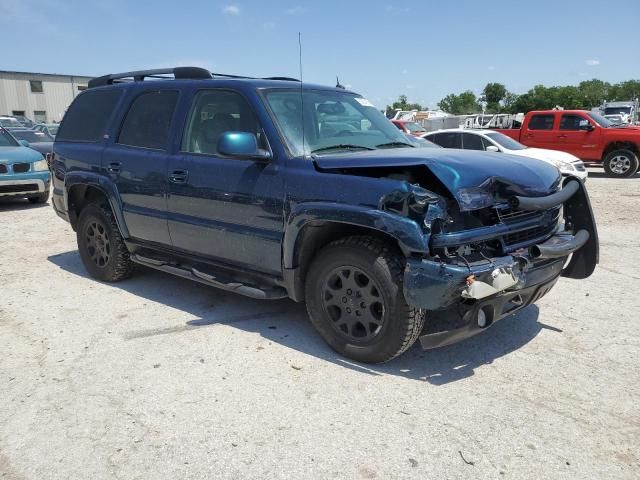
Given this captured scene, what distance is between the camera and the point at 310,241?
3.76 meters

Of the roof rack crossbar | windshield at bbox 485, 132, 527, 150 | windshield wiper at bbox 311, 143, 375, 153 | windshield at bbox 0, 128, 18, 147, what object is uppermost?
the roof rack crossbar

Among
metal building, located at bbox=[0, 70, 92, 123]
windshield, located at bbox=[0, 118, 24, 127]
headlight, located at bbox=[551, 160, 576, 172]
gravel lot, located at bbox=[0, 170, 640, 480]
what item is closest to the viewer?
gravel lot, located at bbox=[0, 170, 640, 480]

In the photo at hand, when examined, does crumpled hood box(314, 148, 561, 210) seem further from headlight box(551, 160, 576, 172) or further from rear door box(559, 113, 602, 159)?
rear door box(559, 113, 602, 159)

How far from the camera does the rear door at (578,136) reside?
1506 cm

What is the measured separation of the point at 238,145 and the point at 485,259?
178 centimetres

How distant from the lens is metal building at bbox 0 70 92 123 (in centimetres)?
5503

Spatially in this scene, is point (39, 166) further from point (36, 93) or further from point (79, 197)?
point (36, 93)

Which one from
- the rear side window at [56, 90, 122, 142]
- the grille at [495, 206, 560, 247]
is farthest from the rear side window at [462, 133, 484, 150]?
the rear side window at [56, 90, 122, 142]

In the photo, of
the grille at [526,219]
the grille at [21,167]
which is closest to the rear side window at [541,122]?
the grille at [526,219]

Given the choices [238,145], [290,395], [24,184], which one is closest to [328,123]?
[238,145]

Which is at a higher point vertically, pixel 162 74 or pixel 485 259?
pixel 162 74

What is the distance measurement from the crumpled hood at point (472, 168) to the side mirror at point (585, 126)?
12835mm

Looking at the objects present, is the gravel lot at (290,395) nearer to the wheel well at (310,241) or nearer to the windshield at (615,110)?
the wheel well at (310,241)

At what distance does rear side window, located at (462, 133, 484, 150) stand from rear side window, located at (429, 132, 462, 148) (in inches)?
4.6
